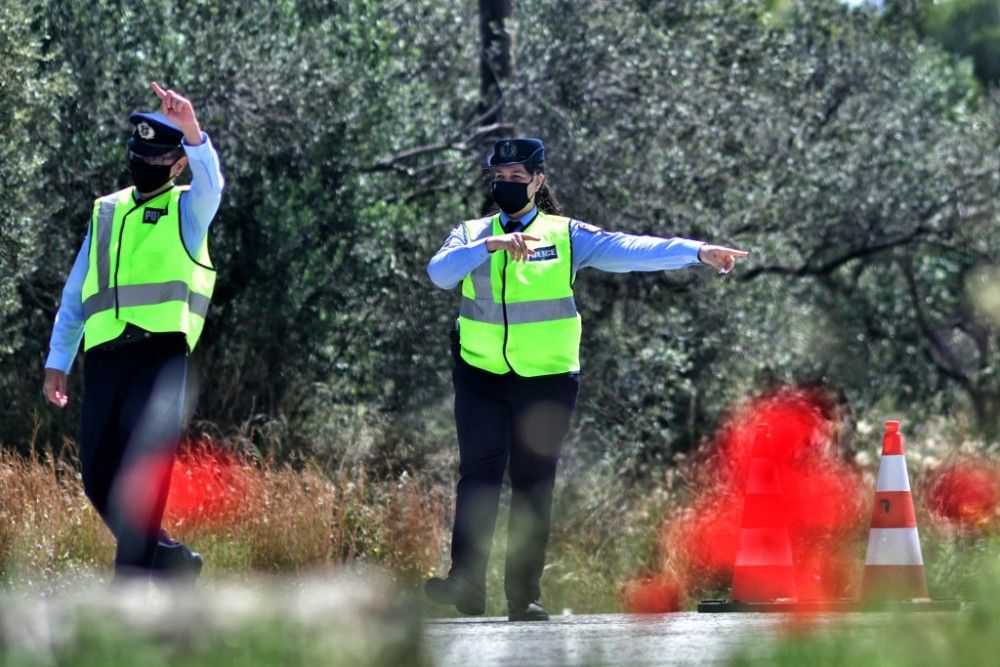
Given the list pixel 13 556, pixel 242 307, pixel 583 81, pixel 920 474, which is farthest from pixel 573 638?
pixel 583 81

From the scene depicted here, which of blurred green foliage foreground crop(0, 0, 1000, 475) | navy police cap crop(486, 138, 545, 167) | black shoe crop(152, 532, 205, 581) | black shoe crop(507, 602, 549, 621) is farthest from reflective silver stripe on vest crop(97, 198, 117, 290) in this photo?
blurred green foliage foreground crop(0, 0, 1000, 475)

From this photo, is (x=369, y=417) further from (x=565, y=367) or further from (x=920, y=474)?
(x=565, y=367)

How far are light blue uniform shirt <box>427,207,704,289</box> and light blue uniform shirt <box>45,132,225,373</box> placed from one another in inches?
34.6

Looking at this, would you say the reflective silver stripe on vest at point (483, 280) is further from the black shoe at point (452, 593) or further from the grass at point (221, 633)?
the grass at point (221, 633)

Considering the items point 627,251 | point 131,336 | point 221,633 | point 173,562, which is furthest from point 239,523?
point 221,633

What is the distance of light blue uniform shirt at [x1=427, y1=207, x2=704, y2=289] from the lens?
22.3ft

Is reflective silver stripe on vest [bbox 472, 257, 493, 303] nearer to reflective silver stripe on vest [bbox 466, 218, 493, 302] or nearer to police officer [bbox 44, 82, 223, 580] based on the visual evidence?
reflective silver stripe on vest [bbox 466, 218, 493, 302]

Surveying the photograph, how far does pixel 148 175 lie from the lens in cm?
654

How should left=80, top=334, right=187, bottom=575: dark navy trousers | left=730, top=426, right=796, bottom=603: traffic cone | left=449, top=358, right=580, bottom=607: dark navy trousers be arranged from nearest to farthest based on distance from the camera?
left=80, top=334, right=187, bottom=575: dark navy trousers < left=449, top=358, right=580, bottom=607: dark navy trousers < left=730, top=426, right=796, bottom=603: traffic cone

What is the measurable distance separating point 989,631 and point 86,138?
8846mm

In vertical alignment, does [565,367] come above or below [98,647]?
above

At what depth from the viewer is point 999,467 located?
1175 cm

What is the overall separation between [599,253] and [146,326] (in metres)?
1.74

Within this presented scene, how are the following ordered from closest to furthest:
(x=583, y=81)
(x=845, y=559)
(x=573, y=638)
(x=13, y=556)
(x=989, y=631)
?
(x=989, y=631) < (x=573, y=638) < (x=13, y=556) < (x=845, y=559) < (x=583, y=81)
